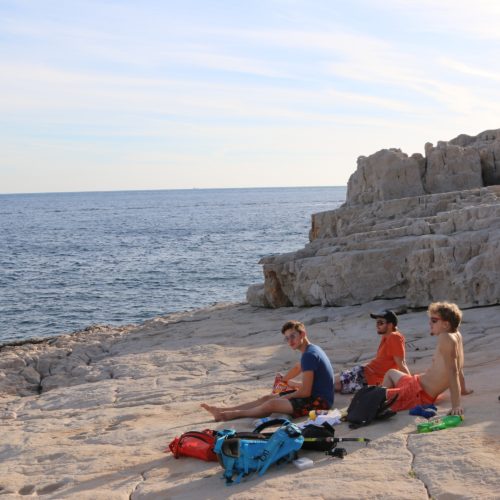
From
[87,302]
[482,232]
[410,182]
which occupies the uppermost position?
[410,182]

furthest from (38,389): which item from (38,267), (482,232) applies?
(38,267)

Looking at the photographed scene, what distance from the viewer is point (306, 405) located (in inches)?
338

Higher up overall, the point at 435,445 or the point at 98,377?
the point at 435,445

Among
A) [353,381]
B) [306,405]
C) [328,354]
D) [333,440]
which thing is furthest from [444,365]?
[328,354]

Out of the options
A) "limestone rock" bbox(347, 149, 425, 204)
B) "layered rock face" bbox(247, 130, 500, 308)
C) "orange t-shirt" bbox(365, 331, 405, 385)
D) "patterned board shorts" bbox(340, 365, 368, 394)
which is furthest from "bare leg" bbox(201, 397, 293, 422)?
"limestone rock" bbox(347, 149, 425, 204)

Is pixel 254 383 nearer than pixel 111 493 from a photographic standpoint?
No

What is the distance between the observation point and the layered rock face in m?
14.9

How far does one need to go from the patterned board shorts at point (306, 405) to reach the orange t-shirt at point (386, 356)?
3.76 ft

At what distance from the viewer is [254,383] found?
38.4ft

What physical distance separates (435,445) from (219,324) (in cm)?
1173

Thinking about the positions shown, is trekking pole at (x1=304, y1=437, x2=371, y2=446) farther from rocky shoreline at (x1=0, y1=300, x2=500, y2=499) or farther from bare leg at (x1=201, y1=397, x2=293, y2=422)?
bare leg at (x1=201, y1=397, x2=293, y2=422)

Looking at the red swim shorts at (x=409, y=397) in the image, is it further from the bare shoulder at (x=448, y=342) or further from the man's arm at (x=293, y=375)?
the man's arm at (x=293, y=375)

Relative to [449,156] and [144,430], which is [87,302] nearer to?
[449,156]

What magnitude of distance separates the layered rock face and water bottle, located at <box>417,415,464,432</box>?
7381mm
